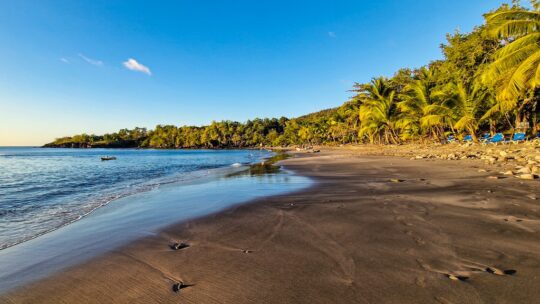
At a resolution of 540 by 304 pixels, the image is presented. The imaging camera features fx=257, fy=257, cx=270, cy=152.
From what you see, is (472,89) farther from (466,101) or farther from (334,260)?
(334,260)

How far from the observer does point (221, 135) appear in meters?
153

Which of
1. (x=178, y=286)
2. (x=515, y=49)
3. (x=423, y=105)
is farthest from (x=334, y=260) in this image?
(x=423, y=105)

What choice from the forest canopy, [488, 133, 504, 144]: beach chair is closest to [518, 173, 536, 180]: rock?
the forest canopy

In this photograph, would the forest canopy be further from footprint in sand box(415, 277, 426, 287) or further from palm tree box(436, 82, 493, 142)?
footprint in sand box(415, 277, 426, 287)

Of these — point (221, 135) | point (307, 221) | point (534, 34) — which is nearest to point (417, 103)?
point (534, 34)

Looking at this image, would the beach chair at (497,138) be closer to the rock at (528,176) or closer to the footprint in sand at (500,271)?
the rock at (528,176)

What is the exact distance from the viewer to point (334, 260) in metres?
3.46

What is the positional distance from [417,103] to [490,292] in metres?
31.3

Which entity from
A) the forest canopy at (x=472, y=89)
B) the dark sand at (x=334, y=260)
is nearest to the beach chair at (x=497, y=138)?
the forest canopy at (x=472, y=89)

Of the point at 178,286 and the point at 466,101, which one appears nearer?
the point at 178,286

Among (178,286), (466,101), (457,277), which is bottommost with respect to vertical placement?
(178,286)

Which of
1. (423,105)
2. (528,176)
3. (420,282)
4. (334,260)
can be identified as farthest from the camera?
(423,105)

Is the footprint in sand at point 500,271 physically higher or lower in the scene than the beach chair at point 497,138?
lower

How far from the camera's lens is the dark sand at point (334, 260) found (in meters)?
2.68
